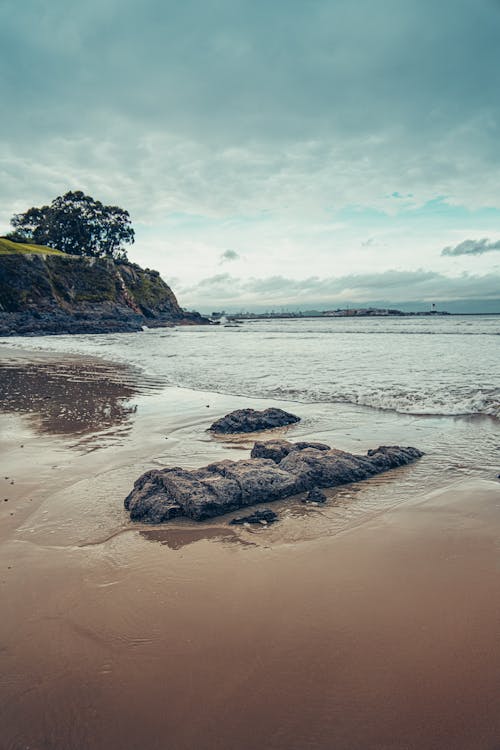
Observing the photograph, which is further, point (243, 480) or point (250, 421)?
point (250, 421)

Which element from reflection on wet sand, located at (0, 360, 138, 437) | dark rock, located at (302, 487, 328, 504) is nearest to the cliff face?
reflection on wet sand, located at (0, 360, 138, 437)

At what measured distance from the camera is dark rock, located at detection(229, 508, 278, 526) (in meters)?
4.58

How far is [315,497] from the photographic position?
516 cm

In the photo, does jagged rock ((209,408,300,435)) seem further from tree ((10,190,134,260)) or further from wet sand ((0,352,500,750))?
tree ((10,190,134,260))

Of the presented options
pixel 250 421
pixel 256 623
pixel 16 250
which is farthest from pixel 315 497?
pixel 16 250

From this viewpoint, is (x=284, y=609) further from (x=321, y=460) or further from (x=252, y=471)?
(x=321, y=460)

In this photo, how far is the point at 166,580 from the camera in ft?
11.6

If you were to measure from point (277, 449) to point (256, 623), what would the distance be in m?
3.51

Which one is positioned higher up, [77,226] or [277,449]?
[77,226]

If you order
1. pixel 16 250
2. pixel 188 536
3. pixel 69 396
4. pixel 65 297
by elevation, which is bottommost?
pixel 188 536

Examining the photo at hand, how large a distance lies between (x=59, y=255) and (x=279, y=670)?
7379 centimetres

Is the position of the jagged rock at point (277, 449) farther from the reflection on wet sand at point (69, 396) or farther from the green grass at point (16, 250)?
the green grass at point (16, 250)

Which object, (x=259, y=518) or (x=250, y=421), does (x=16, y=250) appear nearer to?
(x=250, y=421)

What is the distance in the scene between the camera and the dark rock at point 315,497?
5.12 meters
